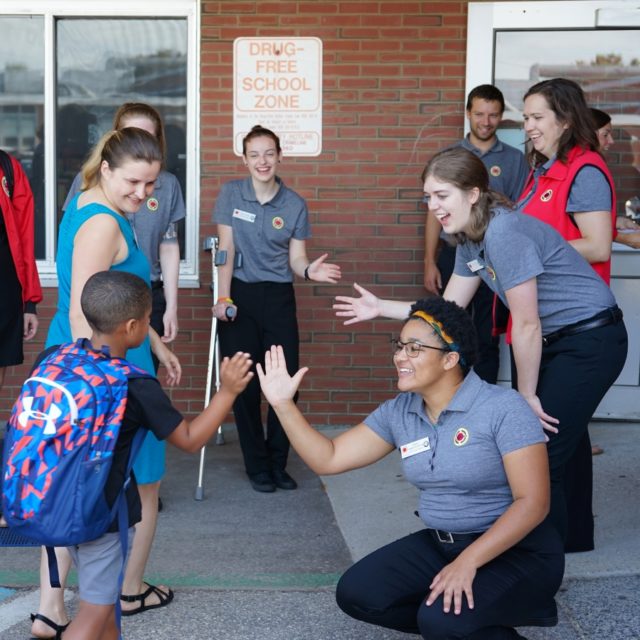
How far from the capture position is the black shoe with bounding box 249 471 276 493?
5781 millimetres

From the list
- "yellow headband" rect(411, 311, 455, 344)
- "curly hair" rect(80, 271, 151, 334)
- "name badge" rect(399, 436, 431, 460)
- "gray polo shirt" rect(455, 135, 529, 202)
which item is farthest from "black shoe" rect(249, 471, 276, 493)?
"curly hair" rect(80, 271, 151, 334)

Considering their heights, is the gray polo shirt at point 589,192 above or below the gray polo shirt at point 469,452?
above

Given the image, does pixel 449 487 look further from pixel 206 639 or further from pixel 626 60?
pixel 626 60

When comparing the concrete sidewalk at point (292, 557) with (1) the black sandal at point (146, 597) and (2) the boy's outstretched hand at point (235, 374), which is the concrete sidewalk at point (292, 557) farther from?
(2) the boy's outstretched hand at point (235, 374)

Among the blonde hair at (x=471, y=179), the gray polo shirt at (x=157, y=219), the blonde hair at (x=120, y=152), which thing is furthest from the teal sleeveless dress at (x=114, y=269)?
the gray polo shirt at (x=157, y=219)


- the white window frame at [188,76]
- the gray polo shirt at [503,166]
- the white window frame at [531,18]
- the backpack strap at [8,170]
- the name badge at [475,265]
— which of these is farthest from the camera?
the white window frame at [188,76]

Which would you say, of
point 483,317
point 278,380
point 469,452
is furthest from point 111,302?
point 483,317

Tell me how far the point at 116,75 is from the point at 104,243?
3551 mm

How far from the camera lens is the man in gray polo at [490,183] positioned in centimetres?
634

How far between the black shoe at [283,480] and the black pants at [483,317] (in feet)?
4.52

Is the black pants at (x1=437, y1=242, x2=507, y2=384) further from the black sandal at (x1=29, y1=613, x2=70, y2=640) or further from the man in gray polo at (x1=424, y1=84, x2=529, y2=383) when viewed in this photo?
the black sandal at (x1=29, y1=613, x2=70, y2=640)

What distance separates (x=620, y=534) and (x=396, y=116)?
3009mm

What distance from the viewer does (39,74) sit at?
6883 mm

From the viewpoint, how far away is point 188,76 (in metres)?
6.82
